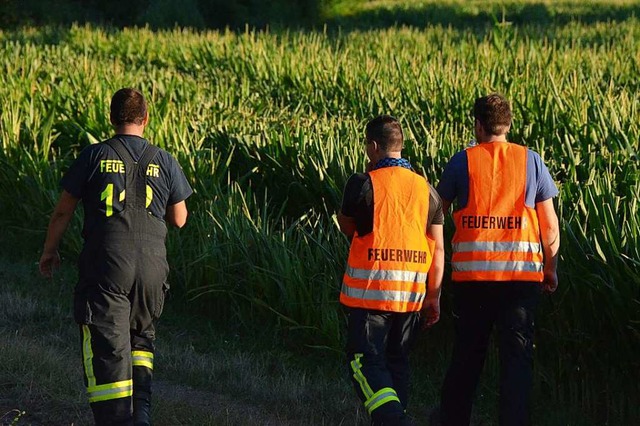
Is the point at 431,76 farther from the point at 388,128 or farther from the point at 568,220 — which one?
the point at 388,128

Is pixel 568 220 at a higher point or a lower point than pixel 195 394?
higher

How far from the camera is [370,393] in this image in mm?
5121

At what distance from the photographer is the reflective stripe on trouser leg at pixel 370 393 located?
5082mm

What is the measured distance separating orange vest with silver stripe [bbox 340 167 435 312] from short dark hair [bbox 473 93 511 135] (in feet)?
1.77

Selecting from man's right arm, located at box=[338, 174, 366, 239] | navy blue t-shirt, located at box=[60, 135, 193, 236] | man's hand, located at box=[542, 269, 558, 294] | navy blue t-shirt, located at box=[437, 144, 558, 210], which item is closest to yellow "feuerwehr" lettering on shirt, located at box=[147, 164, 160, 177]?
navy blue t-shirt, located at box=[60, 135, 193, 236]

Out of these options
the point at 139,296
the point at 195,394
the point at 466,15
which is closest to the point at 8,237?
the point at 195,394

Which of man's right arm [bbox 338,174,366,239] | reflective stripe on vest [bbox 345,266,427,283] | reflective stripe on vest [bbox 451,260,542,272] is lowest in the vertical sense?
reflective stripe on vest [bbox 345,266,427,283]

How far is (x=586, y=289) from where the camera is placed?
6.16 meters

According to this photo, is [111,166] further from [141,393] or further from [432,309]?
[432,309]

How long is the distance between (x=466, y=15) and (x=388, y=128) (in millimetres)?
43312

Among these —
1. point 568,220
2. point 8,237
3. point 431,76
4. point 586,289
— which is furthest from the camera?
point 431,76

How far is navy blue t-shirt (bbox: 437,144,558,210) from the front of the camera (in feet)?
18.0

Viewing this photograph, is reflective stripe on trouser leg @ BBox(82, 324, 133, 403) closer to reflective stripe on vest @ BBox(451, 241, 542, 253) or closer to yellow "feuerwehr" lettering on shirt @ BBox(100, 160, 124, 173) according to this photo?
yellow "feuerwehr" lettering on shirt @ BBox(100, 160, 124, 173)

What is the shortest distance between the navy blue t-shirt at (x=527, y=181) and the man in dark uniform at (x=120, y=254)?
130 cm
